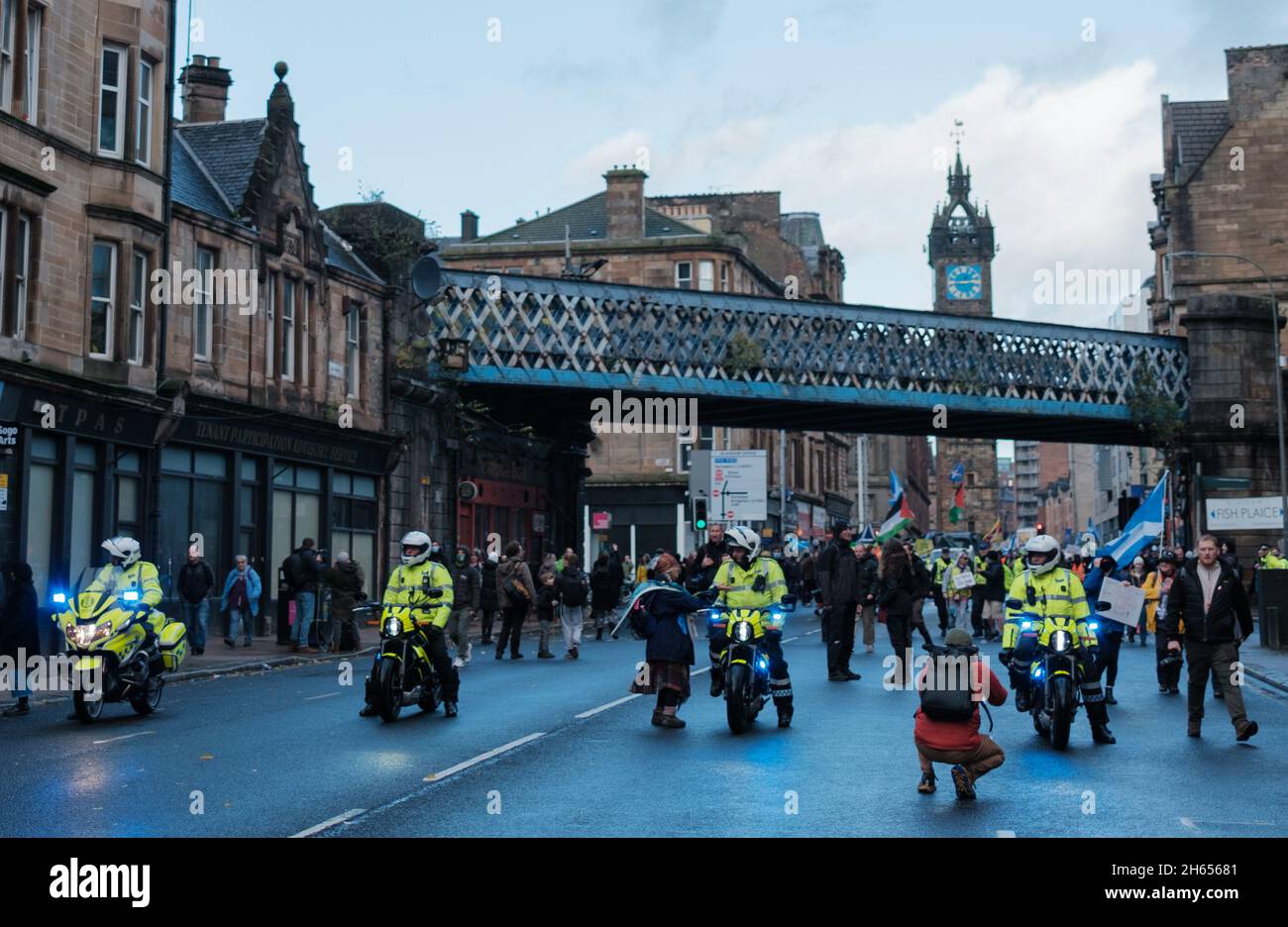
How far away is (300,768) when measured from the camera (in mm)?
12094

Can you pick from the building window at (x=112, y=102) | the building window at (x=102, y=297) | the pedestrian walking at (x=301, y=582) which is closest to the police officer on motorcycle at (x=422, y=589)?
the pedestrian walking at (x=301, y=582)

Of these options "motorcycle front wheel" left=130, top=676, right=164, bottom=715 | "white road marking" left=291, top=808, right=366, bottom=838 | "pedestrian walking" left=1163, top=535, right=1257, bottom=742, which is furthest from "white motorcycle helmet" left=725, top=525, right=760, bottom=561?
"motorcycle front wheel" left=130, top=676, right=164, bottom=715

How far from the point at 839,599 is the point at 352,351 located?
733 inches

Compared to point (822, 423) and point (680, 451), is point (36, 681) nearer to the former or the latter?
point (822, 423)

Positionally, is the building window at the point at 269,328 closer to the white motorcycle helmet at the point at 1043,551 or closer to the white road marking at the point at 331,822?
the white motorcycle helmet at the point at 1043,551

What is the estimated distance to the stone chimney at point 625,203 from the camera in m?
67.6

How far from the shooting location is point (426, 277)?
39438 mm

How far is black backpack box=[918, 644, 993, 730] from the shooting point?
10.5 metres

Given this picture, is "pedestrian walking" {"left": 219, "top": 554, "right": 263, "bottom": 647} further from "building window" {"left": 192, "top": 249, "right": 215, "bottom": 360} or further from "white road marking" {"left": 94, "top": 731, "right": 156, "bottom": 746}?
"white road marking" {"left": 94, "top": 731, "right": 156, "bottom": 746}

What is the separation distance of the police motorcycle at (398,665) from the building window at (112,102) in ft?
48.0

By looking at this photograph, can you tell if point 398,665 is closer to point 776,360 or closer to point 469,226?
point 776,360

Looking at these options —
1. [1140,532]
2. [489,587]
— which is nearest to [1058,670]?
[1140,532]

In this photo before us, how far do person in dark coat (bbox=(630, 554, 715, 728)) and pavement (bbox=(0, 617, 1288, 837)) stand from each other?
0.35 meters
